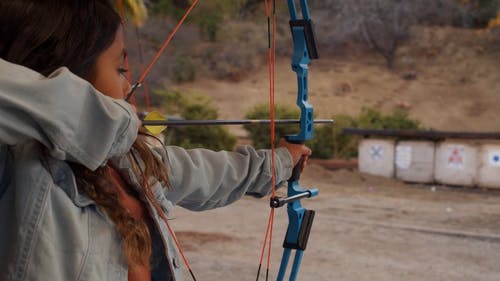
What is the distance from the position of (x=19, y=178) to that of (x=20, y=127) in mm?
75

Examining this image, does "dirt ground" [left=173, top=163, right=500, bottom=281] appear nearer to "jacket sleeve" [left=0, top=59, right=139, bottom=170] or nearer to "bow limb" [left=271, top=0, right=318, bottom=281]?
"bow limb" [left=271, top=0, right=318, bottom=281]

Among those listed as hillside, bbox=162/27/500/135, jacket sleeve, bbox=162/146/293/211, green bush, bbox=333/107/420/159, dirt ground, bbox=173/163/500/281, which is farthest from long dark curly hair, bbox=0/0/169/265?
hillside, bbox=162/27/500/135

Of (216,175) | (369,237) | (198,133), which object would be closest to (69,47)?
(216,175)

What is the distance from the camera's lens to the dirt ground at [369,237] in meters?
3.11

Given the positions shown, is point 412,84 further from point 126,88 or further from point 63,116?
point 63,116

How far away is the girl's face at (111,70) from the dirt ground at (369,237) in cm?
193

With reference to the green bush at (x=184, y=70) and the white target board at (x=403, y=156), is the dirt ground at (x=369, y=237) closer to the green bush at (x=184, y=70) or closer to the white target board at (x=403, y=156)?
the white target board at (x=403, y=156)

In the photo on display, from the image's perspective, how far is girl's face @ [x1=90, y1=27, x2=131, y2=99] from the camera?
0.86m

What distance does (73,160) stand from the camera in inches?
29.4

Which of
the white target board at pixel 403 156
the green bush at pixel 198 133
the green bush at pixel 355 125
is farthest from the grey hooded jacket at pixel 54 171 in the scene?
the green bush at pixel 355 125

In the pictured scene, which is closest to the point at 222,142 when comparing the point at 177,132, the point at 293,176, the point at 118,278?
the point at 177,132

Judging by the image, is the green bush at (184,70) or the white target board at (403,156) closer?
the white target board at (403,156)

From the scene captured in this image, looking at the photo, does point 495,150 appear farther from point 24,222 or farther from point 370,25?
point 370,25

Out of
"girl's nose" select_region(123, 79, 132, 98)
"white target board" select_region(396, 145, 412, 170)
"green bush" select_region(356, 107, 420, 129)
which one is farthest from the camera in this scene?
"green bush" select_region(356, 107, 420, 129)
